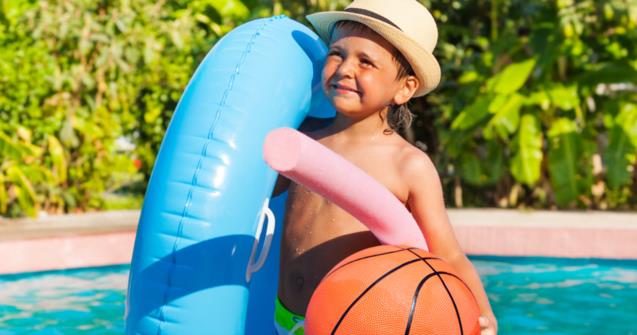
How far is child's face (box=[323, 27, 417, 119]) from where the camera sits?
3.22 metres

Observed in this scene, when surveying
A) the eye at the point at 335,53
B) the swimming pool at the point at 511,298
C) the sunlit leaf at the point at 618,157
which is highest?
the eye at the point at 335,53

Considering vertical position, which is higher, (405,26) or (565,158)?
(405,26)

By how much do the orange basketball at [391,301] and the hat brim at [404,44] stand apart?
73 cm

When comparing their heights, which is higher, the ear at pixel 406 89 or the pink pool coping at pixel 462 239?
the ear at pixel 406 89

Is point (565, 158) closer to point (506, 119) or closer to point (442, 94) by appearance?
point (506, 119)

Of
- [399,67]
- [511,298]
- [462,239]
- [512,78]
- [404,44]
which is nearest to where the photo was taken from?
[404,44]

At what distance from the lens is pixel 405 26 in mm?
3207

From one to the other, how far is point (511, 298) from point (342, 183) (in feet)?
17.1

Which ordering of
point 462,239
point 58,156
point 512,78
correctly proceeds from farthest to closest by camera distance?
point 512,78 → point 58,156 → point 462,239

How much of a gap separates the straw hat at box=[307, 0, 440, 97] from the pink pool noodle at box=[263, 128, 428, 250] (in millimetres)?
514

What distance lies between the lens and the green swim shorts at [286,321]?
3.25 m

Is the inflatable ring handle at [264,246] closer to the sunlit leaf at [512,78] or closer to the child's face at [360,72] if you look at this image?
the child's face at [360,72]

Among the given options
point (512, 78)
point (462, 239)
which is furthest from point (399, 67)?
point (512, 78)

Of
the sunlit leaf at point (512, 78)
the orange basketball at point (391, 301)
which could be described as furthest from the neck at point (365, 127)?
the sunlit leaf at point (512, 78)
